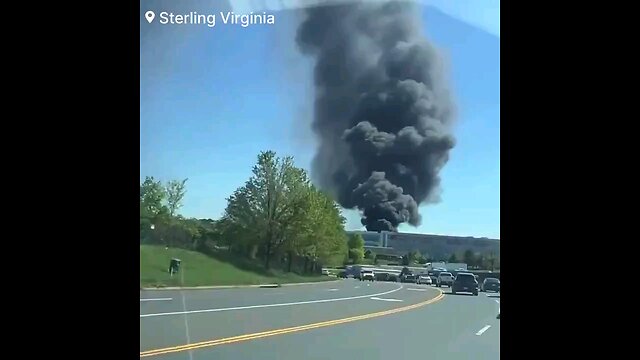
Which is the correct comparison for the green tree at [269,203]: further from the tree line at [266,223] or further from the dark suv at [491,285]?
the dark suv at [491,285]

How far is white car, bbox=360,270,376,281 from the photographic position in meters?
4.55

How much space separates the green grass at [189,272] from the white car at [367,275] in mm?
466

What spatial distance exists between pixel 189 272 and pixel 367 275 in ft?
3.75

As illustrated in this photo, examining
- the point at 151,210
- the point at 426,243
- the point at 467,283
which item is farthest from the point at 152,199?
the point at 467,283

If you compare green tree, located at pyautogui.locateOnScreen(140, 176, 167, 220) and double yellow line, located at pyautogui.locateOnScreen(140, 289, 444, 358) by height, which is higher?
green tree, located at pyautogui.locateOnScreen(140, 176, 167, 220)

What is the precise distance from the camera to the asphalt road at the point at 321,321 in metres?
4.23

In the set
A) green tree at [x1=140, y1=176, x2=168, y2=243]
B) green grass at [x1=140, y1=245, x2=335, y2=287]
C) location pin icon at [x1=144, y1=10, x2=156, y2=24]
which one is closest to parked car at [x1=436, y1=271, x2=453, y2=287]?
Result: green grass at [x1=140, y1=245, x2=335, y2=287]

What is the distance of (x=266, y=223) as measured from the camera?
454cm

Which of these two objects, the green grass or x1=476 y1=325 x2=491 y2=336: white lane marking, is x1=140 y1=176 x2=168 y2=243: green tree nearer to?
the green grass

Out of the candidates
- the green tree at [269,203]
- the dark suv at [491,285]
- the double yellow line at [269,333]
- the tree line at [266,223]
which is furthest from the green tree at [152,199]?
the dark suv at [491,285]

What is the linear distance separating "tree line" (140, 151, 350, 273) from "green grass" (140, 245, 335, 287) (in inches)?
2.0

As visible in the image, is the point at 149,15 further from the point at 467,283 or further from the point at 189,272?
the point at 467,283
